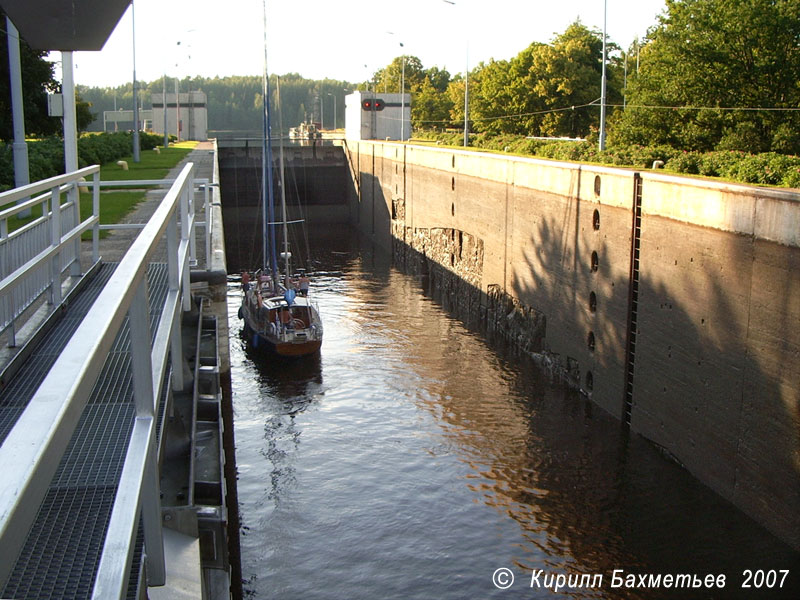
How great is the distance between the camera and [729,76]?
25.1 meters

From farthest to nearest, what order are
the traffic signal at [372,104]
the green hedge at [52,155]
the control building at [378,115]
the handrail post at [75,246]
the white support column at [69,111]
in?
the control building at [378,115], the traffic signal at [372,104], the green hedge at [52,155], the white support column at [69,111], the handrail post at [75,246]

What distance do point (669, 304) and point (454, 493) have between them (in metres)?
4.56

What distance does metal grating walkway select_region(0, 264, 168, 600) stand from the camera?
2416mm

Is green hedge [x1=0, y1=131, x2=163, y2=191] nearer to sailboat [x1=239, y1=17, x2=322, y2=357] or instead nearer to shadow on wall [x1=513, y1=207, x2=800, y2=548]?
sailboat [x1=239, y1=17, x2=322, y2=357]

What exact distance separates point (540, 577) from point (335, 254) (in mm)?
26402

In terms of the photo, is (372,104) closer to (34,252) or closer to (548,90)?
(548,90)

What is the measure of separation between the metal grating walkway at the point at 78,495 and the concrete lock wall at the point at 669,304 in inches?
353

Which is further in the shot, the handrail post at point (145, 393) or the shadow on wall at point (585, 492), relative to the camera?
the shadow on wall at point (585, 492)

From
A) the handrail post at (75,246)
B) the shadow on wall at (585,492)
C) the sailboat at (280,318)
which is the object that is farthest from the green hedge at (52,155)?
the handrail post at (75,246)

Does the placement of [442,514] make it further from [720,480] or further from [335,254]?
[335,254]

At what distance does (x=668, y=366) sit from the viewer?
13930 mm

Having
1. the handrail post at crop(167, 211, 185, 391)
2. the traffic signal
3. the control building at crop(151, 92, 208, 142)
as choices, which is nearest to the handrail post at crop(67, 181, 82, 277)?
the handrail post at crop(167, 211, 185, 391)

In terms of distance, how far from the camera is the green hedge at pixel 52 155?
21250mm

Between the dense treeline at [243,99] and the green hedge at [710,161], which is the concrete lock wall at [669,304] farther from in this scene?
the dense treeline at [243,99]
